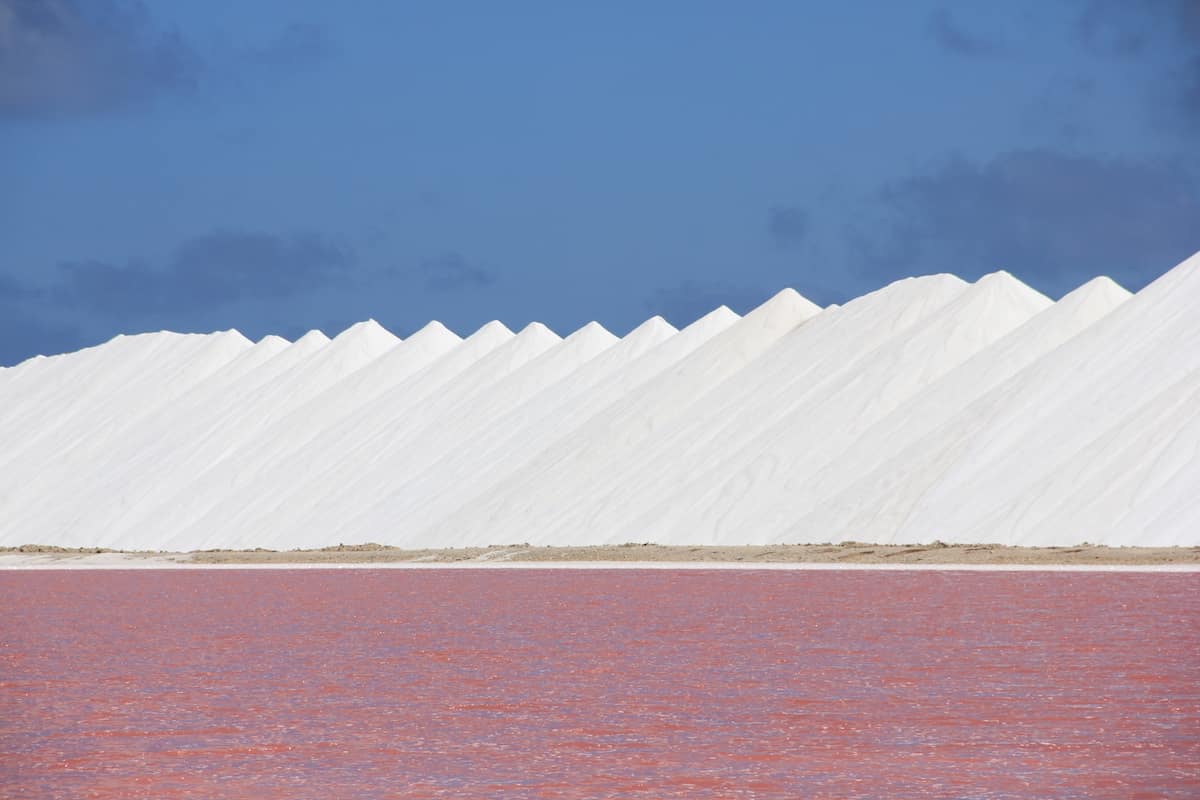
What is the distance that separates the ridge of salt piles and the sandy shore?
2.07 meters

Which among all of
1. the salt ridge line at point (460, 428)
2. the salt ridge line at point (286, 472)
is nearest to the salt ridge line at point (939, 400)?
the salt ridge line at point (460, 428)

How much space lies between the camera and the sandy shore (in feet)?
164

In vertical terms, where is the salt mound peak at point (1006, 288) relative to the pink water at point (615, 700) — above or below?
above

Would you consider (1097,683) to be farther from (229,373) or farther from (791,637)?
(229,373)

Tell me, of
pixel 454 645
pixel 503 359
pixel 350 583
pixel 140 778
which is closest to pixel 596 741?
pixel 140 778

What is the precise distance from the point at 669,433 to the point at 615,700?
192 feet

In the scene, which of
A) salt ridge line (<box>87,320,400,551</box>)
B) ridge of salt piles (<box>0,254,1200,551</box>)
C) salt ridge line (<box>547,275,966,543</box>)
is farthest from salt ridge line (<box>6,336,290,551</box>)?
salt ridge line (<box>547,275,966,543</box>)

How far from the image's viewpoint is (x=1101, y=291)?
7619cm

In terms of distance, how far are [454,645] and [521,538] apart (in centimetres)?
4435

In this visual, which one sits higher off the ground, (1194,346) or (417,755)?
(1194,346)

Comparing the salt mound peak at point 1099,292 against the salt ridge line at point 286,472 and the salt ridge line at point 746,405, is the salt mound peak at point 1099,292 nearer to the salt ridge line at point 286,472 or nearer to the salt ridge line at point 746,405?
the salt ridge line at point 746,405

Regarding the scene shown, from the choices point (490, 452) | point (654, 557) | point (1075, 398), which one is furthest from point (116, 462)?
point (1075, 398)

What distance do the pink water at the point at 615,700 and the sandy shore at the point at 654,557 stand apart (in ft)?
50.8

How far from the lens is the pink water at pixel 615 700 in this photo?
45.5 feet
